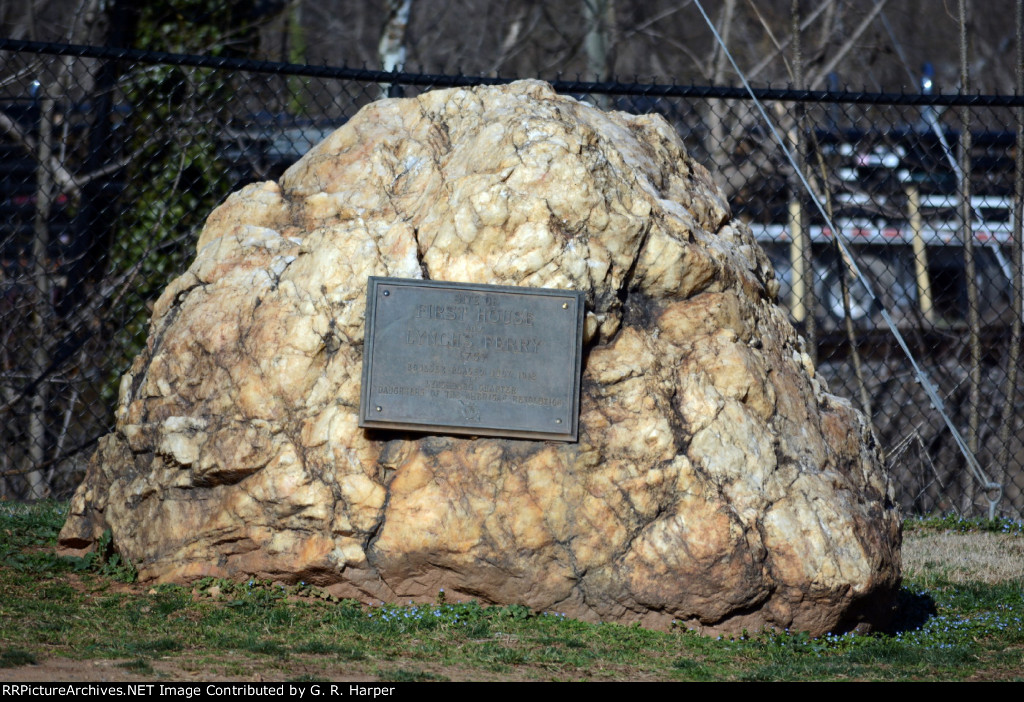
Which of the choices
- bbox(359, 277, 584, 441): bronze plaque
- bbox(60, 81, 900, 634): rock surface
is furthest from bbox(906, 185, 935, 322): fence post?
bbox(359, 277, 584, 441): bronze plaque

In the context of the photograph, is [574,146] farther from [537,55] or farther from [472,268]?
[537,55]

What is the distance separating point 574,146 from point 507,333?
0.78 m

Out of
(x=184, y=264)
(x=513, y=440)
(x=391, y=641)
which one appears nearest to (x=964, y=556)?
(x=513, y=440)

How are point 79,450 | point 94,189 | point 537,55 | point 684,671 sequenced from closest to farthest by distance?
point 684,671, point 79,450, point 94,189, point 537,55

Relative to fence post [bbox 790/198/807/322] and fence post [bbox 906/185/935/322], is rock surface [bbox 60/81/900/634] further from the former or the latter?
fence post [bbox 906/185/935/322]

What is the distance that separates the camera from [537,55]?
14469 mm

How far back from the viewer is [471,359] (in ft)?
12.4

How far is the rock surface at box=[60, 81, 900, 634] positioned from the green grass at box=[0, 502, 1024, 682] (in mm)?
111

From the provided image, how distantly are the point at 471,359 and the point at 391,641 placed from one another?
3.50 ft

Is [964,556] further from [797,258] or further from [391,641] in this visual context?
[391,641]

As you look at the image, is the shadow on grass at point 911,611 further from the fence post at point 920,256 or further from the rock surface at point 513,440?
the fence post at point 920,256

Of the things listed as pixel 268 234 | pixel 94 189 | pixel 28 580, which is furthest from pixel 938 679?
pixel 94 189

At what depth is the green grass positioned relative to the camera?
10.00 feet

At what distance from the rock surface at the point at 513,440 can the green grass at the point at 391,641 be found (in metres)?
0.11
